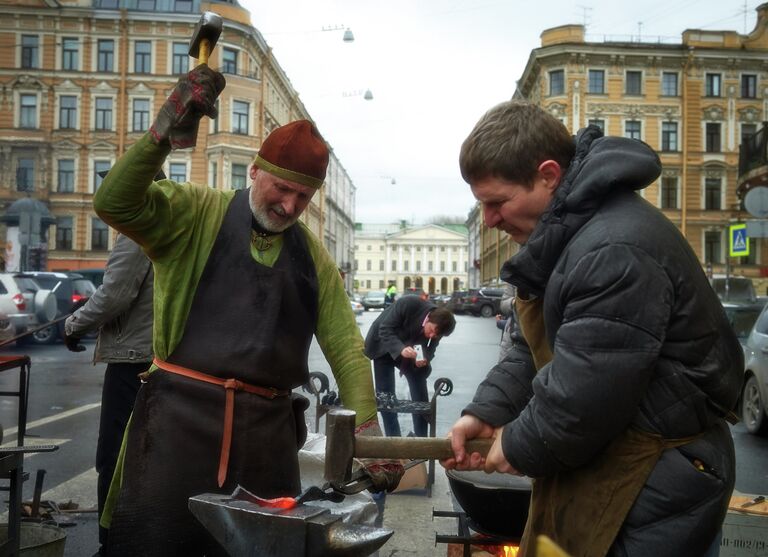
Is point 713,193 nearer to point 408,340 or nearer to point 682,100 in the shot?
point 682,100

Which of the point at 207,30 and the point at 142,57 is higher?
the point at 142,57

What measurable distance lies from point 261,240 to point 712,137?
164 ft

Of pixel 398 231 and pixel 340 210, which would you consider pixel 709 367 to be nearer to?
pixel 340 210

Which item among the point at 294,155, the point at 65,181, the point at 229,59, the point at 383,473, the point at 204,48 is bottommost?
the point at 383,473

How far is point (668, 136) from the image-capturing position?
159 ft

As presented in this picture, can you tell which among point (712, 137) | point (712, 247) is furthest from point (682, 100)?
point (712, 247)

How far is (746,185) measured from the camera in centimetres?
2386

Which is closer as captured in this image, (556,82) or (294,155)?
(294,155)

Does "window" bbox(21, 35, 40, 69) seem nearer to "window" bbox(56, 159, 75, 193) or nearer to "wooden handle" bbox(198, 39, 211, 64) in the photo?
"window" bbox(56, 159, 75, 193)

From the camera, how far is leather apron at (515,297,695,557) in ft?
5.82

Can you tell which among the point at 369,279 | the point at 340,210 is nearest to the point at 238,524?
the point at 340,210

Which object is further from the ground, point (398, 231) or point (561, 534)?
point (398, 231)

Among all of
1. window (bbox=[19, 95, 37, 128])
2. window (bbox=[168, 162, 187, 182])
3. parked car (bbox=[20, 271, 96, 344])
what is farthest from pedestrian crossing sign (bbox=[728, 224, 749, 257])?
window (bbox=[19, 95, 37, 128])

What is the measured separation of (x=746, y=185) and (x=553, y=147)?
24345 millimetres
